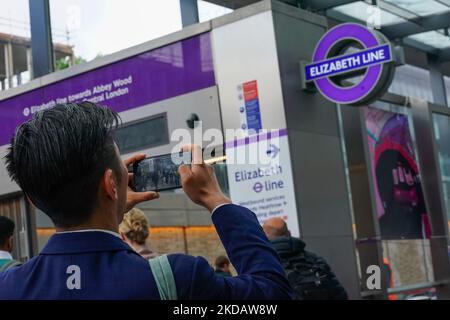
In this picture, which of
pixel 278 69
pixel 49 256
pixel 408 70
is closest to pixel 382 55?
pixel 278 69

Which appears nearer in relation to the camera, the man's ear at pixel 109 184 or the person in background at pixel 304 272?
the man's ear at pixel 109 184

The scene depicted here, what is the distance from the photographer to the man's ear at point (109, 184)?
4.06 feet

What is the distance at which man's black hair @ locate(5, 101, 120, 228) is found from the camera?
1.21 metres

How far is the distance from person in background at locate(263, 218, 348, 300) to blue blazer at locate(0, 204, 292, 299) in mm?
2721

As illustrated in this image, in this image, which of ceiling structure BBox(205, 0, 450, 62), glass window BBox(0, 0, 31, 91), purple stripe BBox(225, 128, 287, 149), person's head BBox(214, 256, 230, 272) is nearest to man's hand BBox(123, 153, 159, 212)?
purple stripe BBox(225, 128, 287, 149)

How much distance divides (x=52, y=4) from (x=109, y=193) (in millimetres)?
7205

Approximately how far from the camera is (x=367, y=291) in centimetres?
598

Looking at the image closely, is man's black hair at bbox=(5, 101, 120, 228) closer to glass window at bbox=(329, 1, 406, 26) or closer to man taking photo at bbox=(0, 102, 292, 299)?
man taking photo at bbox=(0, 102, 292, 299)

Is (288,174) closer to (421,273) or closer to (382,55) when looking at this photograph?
(382,55)

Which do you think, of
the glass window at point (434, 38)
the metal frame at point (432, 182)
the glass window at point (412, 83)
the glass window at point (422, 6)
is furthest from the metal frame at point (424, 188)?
the glass window at point (422, 6)

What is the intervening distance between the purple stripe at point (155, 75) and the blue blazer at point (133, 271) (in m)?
4.90

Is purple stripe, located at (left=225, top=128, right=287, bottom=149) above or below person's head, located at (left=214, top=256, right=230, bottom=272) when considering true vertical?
above

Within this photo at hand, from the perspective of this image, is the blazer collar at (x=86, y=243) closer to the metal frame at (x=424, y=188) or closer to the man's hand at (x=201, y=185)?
the man's hand at (x=201, y=185)

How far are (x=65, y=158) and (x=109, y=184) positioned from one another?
0.08 metres
